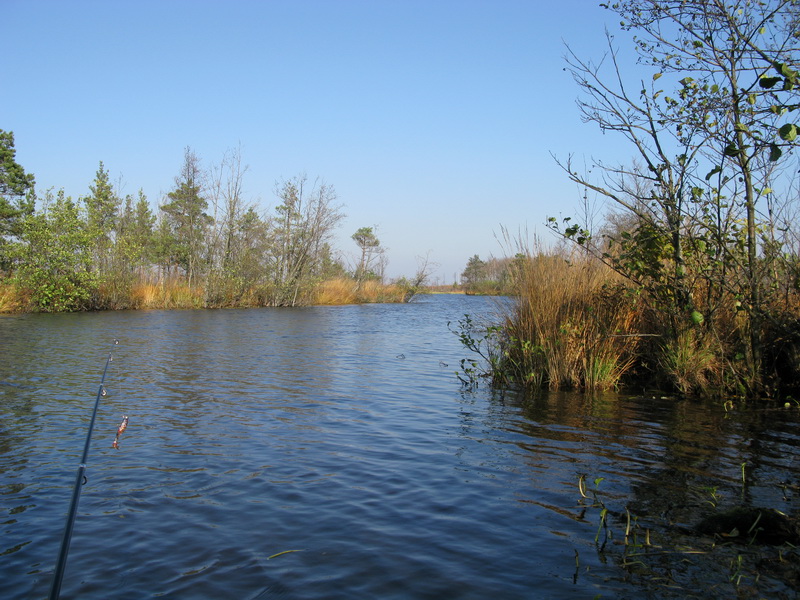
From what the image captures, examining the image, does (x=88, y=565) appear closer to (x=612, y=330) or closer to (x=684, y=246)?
(x=612, y=330)

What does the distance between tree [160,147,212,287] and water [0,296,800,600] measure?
24.0m

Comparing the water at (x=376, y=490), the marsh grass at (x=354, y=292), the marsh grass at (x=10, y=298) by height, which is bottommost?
the water at (x=376, y=490)

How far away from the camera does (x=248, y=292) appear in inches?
1358

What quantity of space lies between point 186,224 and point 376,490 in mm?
37816

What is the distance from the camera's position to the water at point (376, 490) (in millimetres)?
3322

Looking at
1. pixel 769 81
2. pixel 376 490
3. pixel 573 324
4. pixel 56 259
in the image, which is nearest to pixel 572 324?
pixel 573 324

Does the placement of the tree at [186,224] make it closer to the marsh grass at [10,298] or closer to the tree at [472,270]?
the marsh grass at [10,298]

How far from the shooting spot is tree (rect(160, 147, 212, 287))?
3275 centimetres

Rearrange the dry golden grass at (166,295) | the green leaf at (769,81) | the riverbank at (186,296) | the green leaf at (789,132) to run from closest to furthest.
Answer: the green leaf at (789,132) → the green leaf at (769,81) → the riverbank at (186,296) → the dry golden grass at (166,295)

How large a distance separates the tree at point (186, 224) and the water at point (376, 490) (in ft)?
78.9

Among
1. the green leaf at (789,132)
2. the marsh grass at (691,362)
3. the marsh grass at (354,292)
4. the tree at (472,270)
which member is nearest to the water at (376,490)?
the marsh grass at (691,362)

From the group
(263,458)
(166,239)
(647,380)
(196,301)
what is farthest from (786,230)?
(166,239)

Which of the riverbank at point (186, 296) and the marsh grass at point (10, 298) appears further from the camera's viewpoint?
the riverbank at point (186, 296)

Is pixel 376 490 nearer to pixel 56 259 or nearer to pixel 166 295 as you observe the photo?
pixel 56 259
